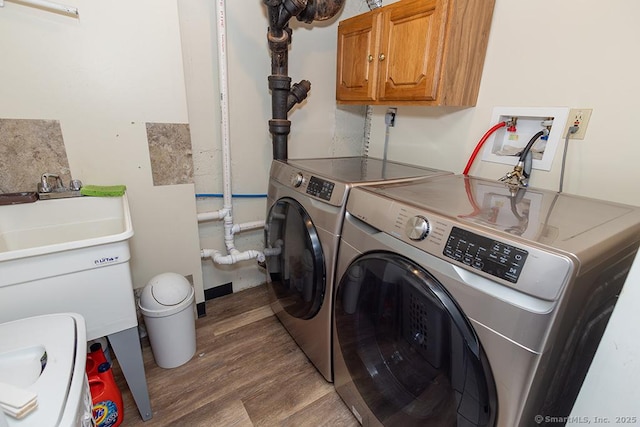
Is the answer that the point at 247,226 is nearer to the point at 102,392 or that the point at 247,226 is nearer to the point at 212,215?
the point at 212,215

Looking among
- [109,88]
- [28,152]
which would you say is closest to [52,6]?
[109,88]

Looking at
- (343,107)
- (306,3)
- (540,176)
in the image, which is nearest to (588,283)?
(540,176)

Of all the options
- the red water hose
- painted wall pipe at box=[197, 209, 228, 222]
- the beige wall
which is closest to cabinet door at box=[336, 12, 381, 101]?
the red water hose

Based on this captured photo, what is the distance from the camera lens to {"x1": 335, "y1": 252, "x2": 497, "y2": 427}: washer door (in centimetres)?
71

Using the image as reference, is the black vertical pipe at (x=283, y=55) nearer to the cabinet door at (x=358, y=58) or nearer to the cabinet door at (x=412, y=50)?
the cabinet door at (x=358, y=58)

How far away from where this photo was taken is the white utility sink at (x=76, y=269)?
33.4 inches

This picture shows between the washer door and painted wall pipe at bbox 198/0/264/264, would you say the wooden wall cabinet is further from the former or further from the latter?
the washer door

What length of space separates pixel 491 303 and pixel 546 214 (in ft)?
1.32

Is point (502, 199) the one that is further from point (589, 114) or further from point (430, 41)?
point (430, 41)

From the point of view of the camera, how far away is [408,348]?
0.87 metres

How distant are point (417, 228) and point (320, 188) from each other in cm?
51

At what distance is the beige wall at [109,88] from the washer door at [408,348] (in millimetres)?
1096

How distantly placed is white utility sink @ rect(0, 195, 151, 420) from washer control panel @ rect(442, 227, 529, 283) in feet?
3.18

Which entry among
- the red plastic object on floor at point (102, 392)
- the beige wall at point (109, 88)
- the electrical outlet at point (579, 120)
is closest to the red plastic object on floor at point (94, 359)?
the red plastic object on floor at point (102, 392)
